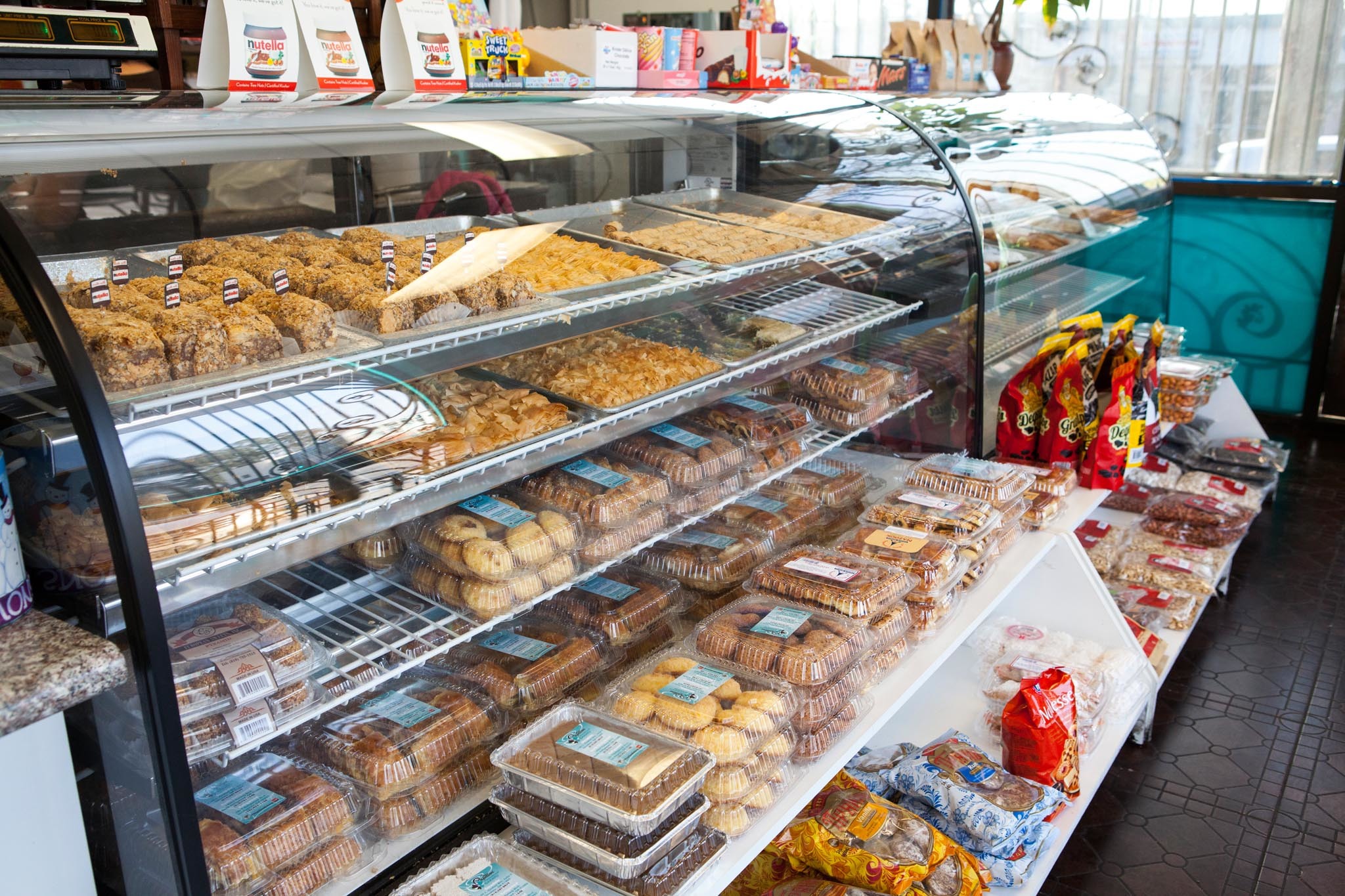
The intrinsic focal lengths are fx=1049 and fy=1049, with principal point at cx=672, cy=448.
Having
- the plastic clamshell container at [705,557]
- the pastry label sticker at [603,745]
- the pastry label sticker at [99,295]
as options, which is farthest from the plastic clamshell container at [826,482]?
the pastry label sticker at [99,295]

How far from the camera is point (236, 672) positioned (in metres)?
1.74

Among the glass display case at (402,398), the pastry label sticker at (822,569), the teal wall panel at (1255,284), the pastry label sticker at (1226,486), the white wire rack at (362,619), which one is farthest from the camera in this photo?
the teal wall panel at (1255,284)

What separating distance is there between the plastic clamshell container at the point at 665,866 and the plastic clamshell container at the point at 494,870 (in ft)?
0.08

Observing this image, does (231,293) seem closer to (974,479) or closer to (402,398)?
(402,398)

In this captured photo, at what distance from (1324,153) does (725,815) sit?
6446 millimetres

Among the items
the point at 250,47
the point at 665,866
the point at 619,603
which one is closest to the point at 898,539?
the point at 619,603

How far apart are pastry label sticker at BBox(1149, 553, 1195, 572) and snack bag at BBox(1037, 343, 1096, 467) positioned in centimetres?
87

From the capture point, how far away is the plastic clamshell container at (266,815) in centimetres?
170

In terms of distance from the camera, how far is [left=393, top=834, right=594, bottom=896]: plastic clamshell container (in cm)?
181

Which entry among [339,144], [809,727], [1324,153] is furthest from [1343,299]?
[339,144]

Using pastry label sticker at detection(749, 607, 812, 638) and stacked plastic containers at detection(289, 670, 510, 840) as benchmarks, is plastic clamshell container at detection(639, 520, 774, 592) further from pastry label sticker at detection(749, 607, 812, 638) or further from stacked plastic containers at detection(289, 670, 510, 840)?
stacked plastic containers at detection(289, 670, 510, 840)

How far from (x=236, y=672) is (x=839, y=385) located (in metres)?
2.02

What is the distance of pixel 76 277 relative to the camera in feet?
6.32

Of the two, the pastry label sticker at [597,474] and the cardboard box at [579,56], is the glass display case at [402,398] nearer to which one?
the pastry label sticker at [597,474]
